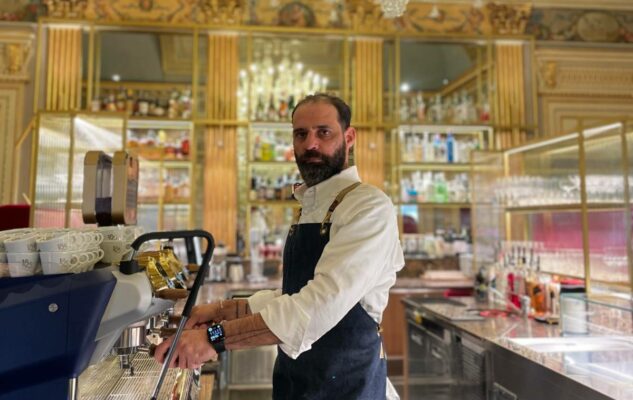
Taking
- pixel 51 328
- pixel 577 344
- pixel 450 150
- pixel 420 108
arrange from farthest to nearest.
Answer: pixel 420 108, pixel 450 150, pixel 577 344, pixel 51 328

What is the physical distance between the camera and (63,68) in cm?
506

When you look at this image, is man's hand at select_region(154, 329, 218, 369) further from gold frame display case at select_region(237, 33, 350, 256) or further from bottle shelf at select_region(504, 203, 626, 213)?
gold frame display case at select_region(237, 33, 350, 256)

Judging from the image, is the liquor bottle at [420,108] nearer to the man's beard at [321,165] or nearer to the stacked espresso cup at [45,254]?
the man's beard at [321,165]

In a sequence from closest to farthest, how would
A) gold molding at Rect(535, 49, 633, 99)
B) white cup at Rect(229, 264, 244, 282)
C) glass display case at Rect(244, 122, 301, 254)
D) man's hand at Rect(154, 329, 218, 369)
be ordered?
man's hand at Rect(154, 329, 218, 369), white cup at Rect(229, 264, 244, 282), glass display case at Rect(244, 122, 301, 254), gold molding at Rect(535, 49, 633, 99)

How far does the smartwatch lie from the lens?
1113mm

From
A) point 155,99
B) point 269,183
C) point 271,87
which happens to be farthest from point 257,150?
point 155,99

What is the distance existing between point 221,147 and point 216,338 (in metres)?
4.24

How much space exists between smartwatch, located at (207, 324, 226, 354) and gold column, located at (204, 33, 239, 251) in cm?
404

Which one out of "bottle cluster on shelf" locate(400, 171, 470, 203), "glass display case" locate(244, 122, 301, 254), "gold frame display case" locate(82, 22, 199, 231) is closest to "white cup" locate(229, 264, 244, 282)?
"glass display case" locate(244, 122, 301, 254)

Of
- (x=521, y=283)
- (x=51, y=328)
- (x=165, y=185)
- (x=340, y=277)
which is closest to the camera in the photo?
(x=51, y=328)

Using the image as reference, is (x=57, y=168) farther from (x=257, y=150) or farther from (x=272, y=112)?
(x=272, y=112)

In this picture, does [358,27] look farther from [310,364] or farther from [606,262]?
[310,364]

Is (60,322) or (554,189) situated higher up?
(554,189)

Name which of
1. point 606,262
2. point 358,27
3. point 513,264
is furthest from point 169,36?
point 606,262
